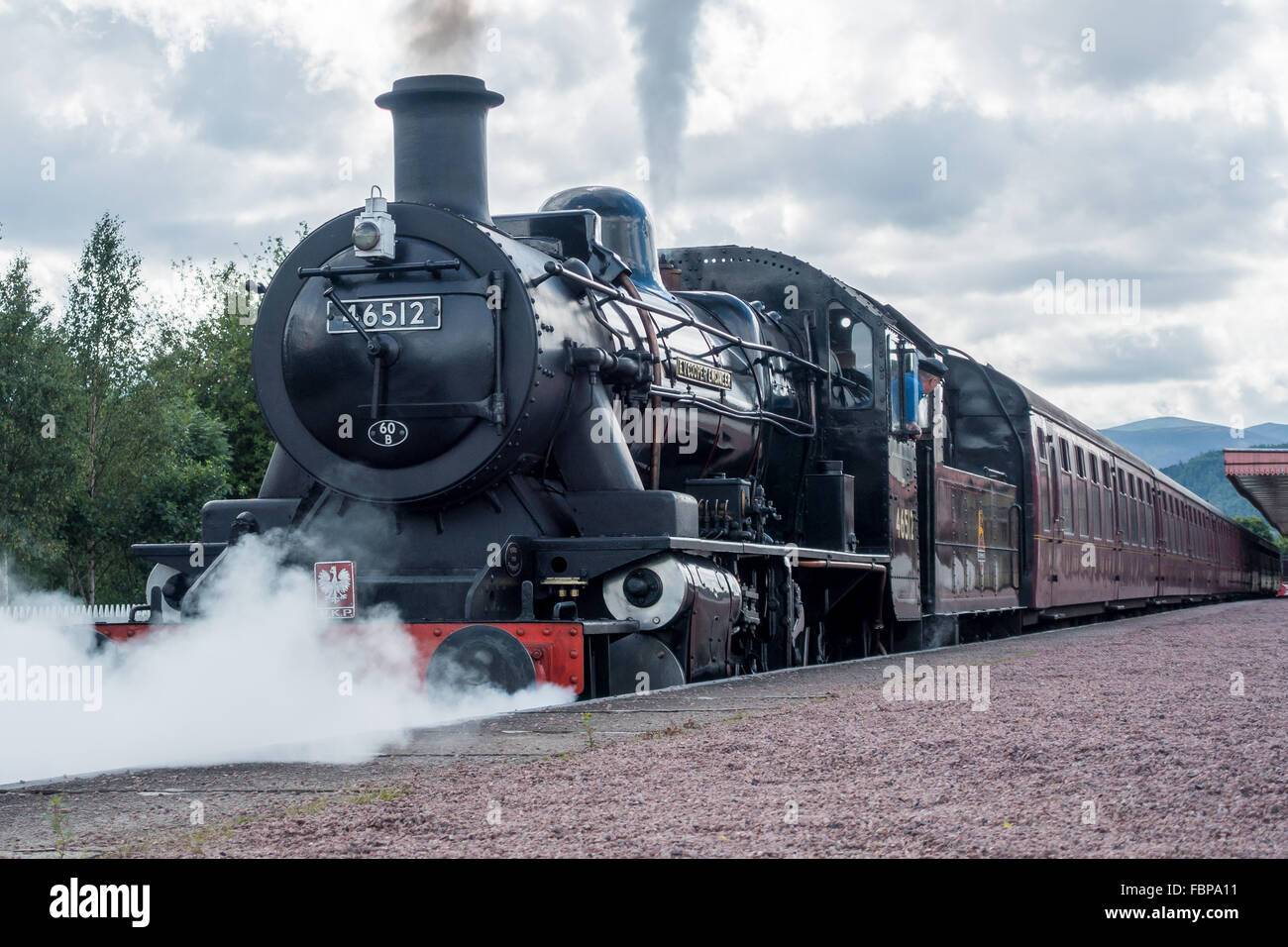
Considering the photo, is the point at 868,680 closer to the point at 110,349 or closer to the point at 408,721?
the point at 408,721

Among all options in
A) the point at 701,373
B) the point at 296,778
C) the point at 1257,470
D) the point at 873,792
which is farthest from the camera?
the point at 1257,470

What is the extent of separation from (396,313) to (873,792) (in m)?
4.43

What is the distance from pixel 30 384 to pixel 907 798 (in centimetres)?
2552

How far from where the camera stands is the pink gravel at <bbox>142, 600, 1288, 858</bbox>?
3.44m

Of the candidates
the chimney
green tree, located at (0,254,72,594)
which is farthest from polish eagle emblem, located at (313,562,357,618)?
green tree, located at (0,254,72,594)

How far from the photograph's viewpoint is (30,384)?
26.3 metres

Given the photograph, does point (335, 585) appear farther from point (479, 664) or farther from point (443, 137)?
point (443, 137)

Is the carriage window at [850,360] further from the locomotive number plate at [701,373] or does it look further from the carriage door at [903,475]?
the locomotive number plate at [701,373]

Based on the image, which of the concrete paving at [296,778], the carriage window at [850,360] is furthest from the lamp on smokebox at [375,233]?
the carriage window at [850,360]

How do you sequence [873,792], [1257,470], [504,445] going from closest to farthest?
[873,792] < [504,445] < [1257,470]

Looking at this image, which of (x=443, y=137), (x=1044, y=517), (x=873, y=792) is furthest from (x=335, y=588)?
(x=1044, y=517)

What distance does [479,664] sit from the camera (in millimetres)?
6762

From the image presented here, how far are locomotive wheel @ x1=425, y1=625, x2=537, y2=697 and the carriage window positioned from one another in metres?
5.25
